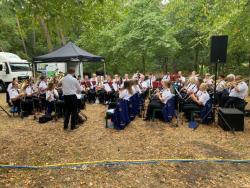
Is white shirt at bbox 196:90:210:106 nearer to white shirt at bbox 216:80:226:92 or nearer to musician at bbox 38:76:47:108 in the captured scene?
white shirt at bbox 216:80:226:92

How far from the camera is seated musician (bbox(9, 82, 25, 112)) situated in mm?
9484

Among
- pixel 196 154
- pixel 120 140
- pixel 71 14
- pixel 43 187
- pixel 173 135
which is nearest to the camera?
pixel 43 187

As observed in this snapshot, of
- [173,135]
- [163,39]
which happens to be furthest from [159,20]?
[173,135]

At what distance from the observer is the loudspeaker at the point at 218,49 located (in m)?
7.45

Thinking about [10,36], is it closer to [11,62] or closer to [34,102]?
[11,62]

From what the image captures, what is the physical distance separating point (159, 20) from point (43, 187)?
1788cm

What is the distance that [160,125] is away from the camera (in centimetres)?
800

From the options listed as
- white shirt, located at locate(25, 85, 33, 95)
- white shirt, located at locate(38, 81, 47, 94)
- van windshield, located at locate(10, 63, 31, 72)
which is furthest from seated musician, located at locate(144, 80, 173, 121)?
van windshield, located at locate(10, 63, 31, 72)

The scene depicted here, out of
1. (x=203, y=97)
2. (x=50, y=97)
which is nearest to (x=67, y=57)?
(x=50, y=97)

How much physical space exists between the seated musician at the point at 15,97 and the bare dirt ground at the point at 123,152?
1185 millimetres

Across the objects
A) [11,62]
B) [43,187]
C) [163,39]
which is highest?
[163,39]

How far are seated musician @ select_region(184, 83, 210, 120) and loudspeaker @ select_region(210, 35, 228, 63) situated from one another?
102 cm

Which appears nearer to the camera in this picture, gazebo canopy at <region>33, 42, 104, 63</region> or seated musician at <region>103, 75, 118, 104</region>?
seated musician at <region>103, 75, 118, 104</region>

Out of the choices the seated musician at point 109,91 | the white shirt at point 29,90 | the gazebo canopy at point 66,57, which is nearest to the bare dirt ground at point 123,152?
the white shirt at point 29,90
